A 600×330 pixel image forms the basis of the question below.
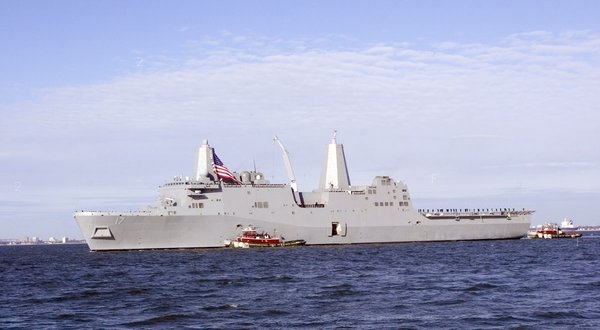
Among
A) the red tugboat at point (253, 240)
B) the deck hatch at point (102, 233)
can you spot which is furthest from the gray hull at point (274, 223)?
the red tugboat at point (253, 240)

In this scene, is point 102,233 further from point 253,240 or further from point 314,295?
point 314,295

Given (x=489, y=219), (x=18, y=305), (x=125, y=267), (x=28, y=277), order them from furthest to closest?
(x=489, y=219)
(x=125, y=267)
(x=28, y=277)
(x=18, y=305)

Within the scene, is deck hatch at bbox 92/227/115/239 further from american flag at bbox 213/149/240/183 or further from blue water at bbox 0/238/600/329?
blue water at bbox 0/238/600/329

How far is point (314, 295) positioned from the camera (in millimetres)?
30094

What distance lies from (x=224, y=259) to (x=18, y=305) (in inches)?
974

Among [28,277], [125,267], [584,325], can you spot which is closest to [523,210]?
[125,267]

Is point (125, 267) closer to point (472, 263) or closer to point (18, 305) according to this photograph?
point (18, 305)

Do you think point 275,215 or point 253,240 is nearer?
point 253,240

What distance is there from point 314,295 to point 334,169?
5067 cm

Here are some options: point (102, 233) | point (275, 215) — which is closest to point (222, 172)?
point (275, 215)

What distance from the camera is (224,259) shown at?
174ft

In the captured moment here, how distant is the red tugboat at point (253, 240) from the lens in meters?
67.4

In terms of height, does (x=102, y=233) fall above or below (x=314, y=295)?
above

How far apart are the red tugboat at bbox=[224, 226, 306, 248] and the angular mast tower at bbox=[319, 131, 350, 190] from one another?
1214 cm
